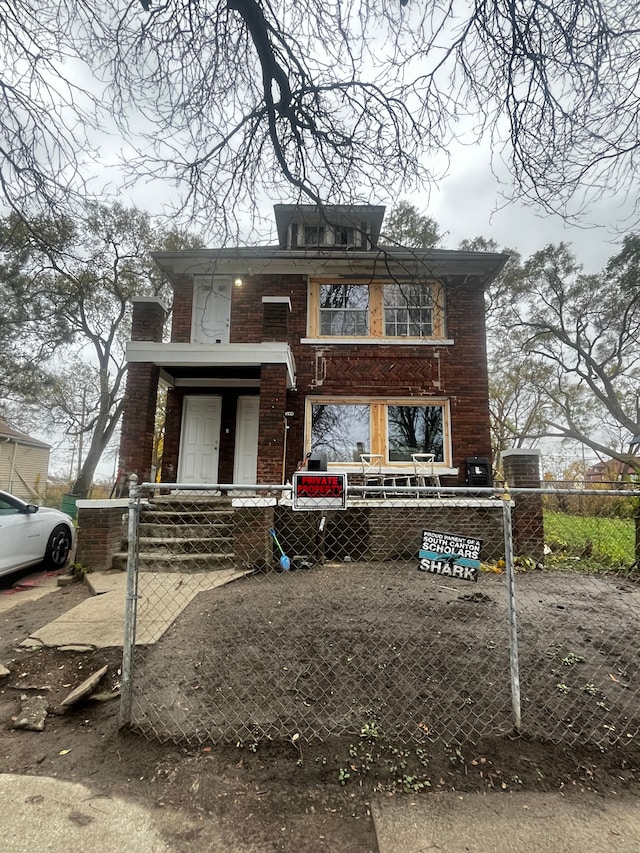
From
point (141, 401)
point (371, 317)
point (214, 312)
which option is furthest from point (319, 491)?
point (214, 312)

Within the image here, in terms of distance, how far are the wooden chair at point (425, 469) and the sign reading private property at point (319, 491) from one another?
6.35 meters

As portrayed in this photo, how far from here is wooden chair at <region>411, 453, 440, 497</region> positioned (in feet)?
29.8

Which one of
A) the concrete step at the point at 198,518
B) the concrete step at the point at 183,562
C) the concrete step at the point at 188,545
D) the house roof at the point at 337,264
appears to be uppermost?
the house roof at the point at 337,264

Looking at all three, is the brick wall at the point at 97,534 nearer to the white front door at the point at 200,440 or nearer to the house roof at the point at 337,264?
the white front door at the point at 200,440

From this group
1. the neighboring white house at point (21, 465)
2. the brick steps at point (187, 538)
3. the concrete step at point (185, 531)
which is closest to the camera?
the brick steps at point (187, 538)

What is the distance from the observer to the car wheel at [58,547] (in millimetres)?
6832

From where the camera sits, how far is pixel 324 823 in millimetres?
1892

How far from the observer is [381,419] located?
9.81 m

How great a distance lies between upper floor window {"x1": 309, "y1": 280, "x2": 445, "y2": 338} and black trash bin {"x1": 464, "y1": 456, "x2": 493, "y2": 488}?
3270 millimetres

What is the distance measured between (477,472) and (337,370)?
13.2 ft

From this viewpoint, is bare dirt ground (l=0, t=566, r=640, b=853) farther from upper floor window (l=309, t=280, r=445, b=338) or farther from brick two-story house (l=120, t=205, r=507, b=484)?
upper floor window (l=309, t=280, r=445, b=338)

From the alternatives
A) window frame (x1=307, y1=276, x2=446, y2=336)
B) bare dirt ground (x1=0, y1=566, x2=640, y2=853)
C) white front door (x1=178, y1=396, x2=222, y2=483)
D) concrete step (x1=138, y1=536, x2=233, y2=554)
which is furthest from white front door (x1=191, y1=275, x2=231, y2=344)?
bare dirt ground (x1=0, y1=566, x2=640, y2=853)

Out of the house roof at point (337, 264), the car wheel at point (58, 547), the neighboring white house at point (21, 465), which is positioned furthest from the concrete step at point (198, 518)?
the neighboring white house at point (21, 465)

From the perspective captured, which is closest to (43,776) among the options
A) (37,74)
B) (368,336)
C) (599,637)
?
(599,637)
